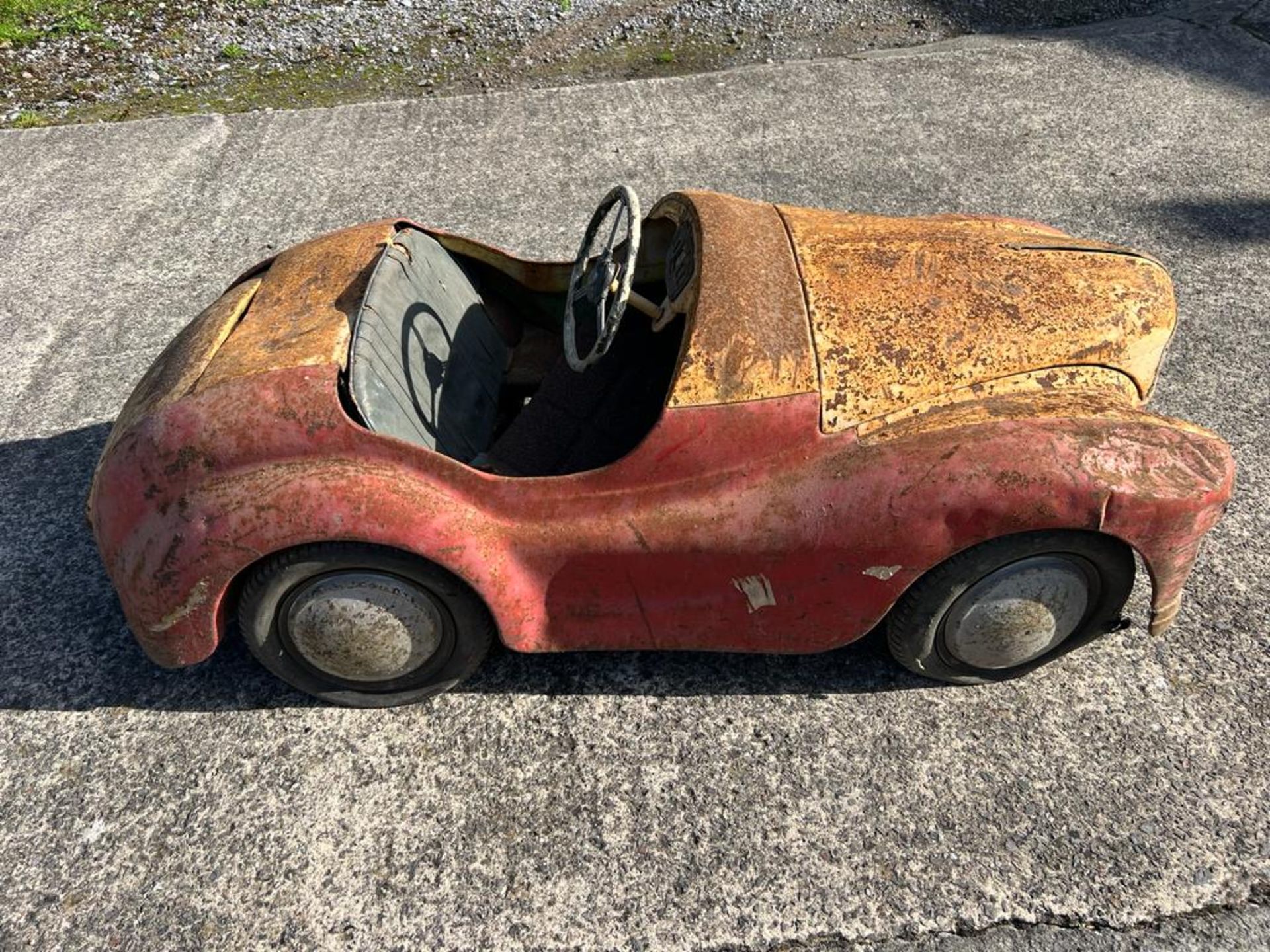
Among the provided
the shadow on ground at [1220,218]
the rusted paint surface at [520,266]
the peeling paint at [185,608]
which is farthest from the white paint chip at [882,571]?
the shadow on ground at [1220,218]

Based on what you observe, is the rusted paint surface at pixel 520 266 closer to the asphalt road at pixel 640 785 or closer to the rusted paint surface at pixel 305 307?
the rusted paint surface at pixel 305 307

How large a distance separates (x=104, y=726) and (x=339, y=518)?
1137 millimetres

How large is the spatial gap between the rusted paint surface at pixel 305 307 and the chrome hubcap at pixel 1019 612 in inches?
72.3

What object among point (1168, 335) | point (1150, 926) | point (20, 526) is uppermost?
point (1168, 335)

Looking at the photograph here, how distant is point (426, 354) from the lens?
2.75 meters

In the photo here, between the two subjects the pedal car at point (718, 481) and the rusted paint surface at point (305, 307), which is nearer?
the pedal car at point (718, 481)

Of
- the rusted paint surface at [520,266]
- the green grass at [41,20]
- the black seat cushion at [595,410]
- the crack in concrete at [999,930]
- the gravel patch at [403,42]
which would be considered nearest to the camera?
the crack in concrete at [999,930]

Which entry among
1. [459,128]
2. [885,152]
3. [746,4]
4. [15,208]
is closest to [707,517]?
[885,152]

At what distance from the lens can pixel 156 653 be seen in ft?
8.29

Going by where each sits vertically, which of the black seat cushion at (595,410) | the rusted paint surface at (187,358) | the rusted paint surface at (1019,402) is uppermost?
the rusted paint surface at (187,358)

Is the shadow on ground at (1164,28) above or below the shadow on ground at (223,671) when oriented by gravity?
above

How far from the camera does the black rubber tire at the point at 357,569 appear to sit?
7.68 ft

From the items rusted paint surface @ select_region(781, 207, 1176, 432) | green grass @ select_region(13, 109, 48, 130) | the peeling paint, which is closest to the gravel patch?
green grass @ select_region(13, 109, 48, 130)

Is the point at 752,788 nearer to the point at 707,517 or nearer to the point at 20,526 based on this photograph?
the point at 707,517
